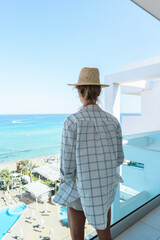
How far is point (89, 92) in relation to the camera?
3.24 ft

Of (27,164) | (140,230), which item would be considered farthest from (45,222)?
(140,230)

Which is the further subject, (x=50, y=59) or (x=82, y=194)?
(x=50, y=59)

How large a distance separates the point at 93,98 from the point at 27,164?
941 mm

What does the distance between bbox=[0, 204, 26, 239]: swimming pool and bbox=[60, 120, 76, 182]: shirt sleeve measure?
0.69m

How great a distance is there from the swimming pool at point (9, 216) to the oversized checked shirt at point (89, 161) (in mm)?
600

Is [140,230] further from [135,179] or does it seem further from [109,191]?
[109,191]

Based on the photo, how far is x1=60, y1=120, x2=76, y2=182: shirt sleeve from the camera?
34.7 inches

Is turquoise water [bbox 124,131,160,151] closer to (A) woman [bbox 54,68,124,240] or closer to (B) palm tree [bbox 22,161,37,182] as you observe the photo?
(B) palm tree [bbox 22,161,37,182]

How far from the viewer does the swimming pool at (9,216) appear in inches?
49.2

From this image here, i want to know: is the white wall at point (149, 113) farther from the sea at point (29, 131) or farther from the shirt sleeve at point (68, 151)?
the sea at point (29, 131)

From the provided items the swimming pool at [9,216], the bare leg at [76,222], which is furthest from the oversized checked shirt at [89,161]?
the swimming pool at [9,216]

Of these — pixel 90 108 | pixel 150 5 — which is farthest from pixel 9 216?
pixel 150 5

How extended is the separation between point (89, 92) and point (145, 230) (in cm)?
152

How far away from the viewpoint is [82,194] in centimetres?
90
